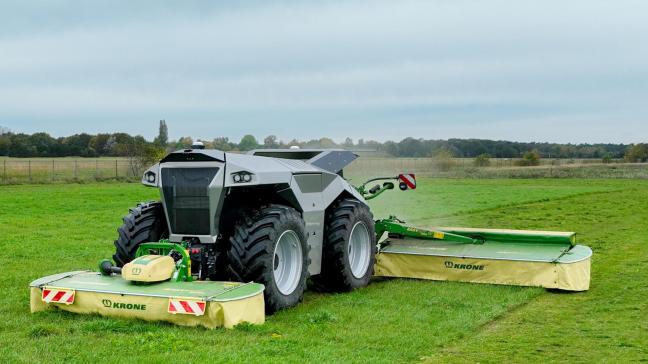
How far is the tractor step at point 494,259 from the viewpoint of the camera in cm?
1032

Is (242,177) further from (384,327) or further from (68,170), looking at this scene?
(68,170)

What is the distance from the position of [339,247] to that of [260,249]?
1831 millimetres

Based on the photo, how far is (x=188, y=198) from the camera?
8719 millimetres

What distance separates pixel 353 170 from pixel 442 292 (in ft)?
9.33

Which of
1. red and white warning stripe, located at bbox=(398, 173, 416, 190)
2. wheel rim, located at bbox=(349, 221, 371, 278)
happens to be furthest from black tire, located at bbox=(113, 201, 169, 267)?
red and white warning stripe, located at bbox=(398, 173, 416, 190)

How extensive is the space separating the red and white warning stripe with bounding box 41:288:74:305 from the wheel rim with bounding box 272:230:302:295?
2.21 meters

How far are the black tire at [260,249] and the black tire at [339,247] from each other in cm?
132

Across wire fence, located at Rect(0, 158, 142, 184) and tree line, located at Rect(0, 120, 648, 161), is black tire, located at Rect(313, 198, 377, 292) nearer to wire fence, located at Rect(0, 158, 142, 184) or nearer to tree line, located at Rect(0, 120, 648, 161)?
tree line, located at Rect(0, 120, 648, 161)

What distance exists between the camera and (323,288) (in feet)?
33.4

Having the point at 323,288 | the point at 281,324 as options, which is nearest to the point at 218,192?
the point at 281,324

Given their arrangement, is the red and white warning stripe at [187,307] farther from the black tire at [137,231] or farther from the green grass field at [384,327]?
the black tire at [137,231]

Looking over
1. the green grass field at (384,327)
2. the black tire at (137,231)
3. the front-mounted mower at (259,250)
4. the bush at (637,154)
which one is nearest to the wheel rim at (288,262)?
the front-mounted mower at (259,250)

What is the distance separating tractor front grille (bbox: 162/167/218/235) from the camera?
8.62 m

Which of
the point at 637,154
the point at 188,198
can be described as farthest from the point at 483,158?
the point at 637,154
